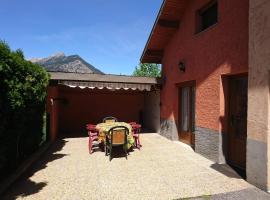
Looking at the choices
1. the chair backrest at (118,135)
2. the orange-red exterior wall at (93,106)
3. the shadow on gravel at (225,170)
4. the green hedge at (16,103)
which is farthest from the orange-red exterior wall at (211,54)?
the orange-red exterior wall at (93,106)

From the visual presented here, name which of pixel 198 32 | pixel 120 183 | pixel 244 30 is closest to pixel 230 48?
pixel 244 30

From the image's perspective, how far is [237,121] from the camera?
27.1 ft

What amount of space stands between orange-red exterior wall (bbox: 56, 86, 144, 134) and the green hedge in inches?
346

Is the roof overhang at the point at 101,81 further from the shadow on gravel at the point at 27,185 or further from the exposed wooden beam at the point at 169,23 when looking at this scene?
the shadow on gravel at the point at 27,185

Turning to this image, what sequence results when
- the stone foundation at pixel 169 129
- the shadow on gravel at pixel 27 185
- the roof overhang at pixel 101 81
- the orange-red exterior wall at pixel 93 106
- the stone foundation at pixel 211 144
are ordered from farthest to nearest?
the orange-red exterior wall at pixel 93 106, the stone foundation at pixel 169 129, the roof overhang at pixel 101 81, the stone foundation at pixel 211 144, the shadow on gravel at pixel 27 185

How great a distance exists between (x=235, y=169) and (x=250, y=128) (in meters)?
2.22

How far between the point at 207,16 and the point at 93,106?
1166 centimetres

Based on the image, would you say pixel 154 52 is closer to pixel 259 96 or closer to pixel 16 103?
pixel 259 96

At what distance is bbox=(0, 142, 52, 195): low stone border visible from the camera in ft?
20.1

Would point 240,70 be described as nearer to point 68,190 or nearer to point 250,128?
point 250,128

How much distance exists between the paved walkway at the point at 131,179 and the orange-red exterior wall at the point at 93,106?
8.63 metres

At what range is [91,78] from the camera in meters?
13.4

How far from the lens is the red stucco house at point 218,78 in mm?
6223

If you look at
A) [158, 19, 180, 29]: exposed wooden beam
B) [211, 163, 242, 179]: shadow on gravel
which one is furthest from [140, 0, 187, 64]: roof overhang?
[211, 163, 242, 179]: shadow on gravel
